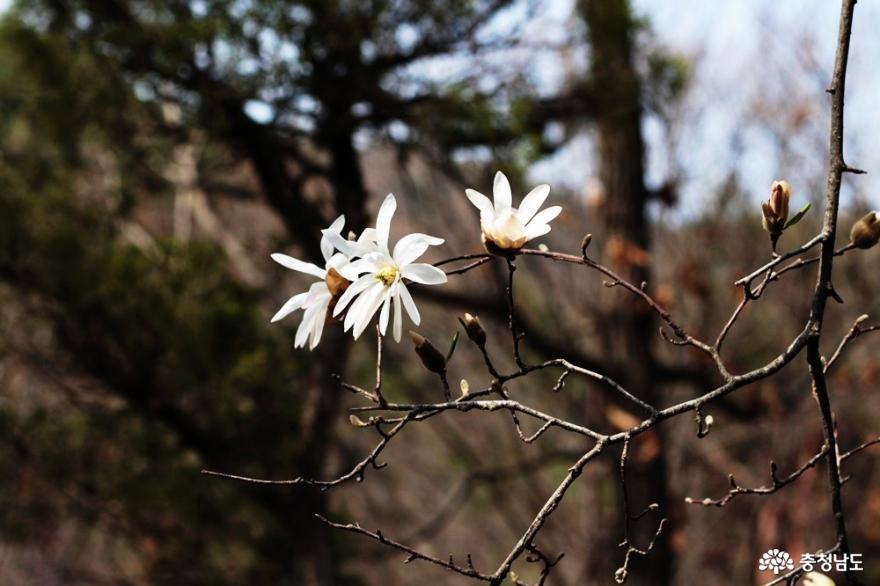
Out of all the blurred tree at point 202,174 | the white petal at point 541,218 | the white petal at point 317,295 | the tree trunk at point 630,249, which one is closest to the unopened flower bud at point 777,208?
the white petal at point 541,218

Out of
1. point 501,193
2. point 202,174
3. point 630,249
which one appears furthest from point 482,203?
point 630,249

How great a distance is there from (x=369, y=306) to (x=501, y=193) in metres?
0.17

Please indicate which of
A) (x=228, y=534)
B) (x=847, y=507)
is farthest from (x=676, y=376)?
(x=847, y=507)

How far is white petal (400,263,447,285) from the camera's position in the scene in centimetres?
90

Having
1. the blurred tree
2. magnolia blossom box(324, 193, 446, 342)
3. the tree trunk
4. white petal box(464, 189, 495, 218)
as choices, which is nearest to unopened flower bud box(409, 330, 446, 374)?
magnolia blossom box(324, 193, 446, 342)

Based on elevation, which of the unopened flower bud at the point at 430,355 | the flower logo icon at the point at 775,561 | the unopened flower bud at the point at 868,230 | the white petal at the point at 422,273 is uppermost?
the unopened flower bud at the point at 868,230

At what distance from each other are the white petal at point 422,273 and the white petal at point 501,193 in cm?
8

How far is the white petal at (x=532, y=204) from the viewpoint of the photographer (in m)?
0.91

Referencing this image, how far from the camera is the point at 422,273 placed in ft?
3.00

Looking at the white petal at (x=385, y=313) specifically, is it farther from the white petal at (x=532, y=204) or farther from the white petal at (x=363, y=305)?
the white petal at (x=532, y=204)

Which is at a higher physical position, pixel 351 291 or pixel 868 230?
pixel 868 230

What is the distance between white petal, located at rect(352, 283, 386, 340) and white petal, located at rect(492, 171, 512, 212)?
0.14 m

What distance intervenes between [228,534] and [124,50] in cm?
156

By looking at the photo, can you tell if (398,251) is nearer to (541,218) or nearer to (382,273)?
(382,273)
